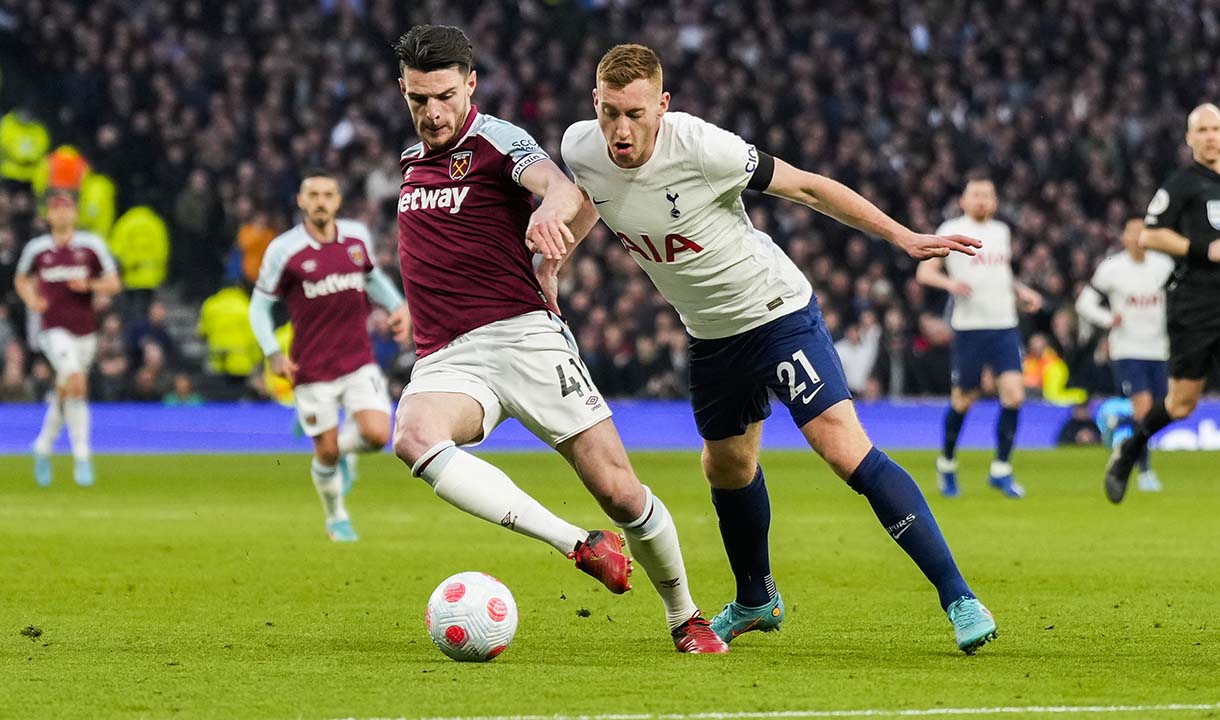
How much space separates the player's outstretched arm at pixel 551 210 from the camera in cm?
600

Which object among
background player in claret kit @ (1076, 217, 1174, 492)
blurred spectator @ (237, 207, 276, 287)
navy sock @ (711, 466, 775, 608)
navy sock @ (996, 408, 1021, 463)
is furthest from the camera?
blurred spectator @ (237, 207, 276, 287)

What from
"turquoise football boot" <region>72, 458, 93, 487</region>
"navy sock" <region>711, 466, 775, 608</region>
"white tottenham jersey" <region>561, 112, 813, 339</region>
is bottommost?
"turquoise football boot" <region>72, 458, 93, 487</region>

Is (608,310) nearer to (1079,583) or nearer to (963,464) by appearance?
(963,464)

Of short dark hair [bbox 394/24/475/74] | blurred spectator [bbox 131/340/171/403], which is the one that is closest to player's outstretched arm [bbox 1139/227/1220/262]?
short dark hair [bbox 394/24/475/74]

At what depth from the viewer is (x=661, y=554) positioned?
665cm

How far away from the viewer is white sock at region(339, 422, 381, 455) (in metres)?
11.8

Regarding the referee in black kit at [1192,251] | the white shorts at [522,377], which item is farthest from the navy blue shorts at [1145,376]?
the white shorts at [522,377]

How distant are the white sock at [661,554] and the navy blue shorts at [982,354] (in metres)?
8.66

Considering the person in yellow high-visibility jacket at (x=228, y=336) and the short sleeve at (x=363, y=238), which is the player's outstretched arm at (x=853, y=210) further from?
the person in yellow high-visibility jacket at (x=228, y=336)

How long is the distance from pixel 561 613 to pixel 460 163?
210cm

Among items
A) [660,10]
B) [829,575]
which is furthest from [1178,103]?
[829,575]

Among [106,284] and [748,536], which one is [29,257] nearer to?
[106,284]

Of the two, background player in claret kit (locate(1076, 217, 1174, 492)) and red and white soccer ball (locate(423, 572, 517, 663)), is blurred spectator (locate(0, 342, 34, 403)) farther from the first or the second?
red and white soccer ball (locate(423, 572, 517, 663))

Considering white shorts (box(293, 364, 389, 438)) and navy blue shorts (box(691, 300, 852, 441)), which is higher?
navy blue shorts (box(691, 300, 852, 441))
